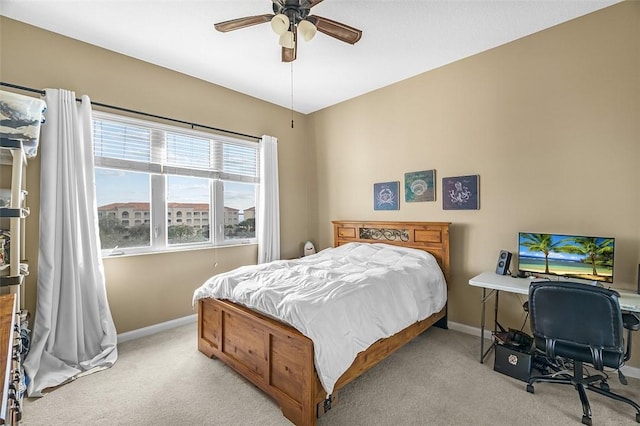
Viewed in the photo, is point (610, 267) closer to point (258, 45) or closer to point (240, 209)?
point (258, 45)

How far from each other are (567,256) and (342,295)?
2.00 m

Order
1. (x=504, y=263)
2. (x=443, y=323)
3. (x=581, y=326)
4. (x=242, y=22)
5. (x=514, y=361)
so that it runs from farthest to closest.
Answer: (x=443, y=323)
(x=504, y=263)
(x=514, y=361)
(x=242, y=22)
(x=581, y=326)

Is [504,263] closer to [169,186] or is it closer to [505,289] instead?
[505,289]

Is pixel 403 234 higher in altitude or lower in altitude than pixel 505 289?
higher

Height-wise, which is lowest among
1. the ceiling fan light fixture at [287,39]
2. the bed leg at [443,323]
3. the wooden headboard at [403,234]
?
the bed leg at [443,323]

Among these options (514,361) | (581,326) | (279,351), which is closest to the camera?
(581,326)

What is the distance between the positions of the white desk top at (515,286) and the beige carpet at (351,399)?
2.31ft

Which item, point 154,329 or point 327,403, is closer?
point 327,403

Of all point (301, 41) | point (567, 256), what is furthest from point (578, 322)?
point (301, 41)

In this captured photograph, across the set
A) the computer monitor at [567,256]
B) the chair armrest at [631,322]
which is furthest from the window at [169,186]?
the chair armrest at [631,322]

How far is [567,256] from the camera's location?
2.51 meters

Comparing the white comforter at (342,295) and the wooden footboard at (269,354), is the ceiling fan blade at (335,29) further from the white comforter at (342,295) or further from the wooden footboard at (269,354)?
the wooden footboard at (269,354)

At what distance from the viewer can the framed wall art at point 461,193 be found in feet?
10.5

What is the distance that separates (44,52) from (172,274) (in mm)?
2435
